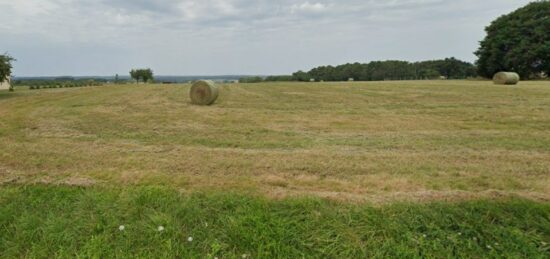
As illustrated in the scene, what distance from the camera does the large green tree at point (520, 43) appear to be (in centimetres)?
3897

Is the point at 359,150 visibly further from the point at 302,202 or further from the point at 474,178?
the point at 302,202

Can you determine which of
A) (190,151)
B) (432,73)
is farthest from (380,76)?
(190,151)

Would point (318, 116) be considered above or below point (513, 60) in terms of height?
below

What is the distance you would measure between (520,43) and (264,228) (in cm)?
5032

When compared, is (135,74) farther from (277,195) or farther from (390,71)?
(277,195)

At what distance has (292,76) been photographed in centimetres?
6962

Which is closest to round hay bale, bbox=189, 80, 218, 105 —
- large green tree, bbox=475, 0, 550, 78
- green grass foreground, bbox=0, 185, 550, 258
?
green grass foreground, bbox=0, 185, 550, 258

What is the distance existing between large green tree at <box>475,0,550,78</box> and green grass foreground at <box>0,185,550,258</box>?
47250 millimetres

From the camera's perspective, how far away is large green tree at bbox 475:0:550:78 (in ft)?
128

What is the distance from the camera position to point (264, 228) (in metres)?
2.97

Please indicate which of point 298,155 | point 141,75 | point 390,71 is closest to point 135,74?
point 141,75

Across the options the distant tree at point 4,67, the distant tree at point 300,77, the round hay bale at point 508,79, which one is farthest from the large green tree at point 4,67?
the distant tree at point 300,77

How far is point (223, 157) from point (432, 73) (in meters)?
76.4

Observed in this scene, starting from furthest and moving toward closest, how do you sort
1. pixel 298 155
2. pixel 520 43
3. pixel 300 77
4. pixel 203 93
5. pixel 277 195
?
pixel 300 77 → pixel 520 43 → pixel 203 93 → pixel 298 155 → pixel 277 195
